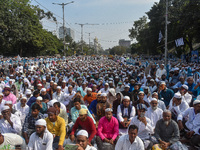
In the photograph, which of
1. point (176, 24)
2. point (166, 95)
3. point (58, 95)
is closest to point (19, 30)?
point (176, 24)

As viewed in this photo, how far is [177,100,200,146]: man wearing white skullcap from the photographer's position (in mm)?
4152

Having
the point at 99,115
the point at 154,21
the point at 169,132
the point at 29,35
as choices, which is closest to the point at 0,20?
the point at 29,35

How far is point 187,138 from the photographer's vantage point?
172 inches

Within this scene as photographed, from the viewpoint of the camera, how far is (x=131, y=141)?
131 inches

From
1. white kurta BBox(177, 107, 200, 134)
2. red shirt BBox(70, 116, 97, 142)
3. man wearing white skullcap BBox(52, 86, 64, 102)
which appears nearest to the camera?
red shirt BBox(70, 116, 97, 142)

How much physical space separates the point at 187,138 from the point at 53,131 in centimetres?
299

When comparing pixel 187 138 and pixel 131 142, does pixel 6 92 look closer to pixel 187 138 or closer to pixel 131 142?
pixel 131 142

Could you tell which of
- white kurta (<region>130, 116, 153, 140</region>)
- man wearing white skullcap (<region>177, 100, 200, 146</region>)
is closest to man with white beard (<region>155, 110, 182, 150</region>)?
white kurta (<region>130, 116, 153, 140</region>)

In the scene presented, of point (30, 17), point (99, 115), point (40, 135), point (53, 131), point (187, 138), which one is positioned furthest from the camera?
point (30, 17)

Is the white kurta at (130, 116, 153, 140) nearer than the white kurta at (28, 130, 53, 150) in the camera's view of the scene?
No

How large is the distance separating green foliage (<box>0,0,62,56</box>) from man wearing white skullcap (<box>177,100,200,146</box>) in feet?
93.0

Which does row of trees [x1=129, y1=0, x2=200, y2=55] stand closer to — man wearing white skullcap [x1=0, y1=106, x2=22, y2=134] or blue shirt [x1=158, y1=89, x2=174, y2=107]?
blue shirt [x1=158, y1=89, x2=174, y2=107]

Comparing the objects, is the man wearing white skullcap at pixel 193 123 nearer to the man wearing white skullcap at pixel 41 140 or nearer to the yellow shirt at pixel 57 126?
the yellow shirt at pixel 57 126

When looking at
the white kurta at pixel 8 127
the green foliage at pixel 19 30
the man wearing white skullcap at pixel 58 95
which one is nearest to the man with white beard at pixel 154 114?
the white kurta at pixel 8 127
